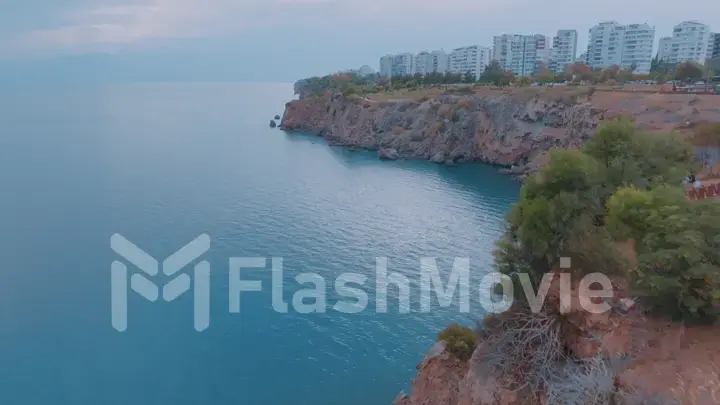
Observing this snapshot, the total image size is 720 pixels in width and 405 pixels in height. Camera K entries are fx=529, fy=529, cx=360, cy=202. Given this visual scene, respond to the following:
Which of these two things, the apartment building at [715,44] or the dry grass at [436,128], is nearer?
the dry grass at [436,128]

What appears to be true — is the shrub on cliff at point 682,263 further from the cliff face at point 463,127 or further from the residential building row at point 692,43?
the residential building row at point 692,43

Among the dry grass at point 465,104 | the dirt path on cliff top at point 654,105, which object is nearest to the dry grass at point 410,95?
the dry grass at point 465,104

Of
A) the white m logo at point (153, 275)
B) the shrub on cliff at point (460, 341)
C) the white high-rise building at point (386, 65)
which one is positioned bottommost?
the white m logo at point (153, 275)

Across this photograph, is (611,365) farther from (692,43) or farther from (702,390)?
(692,43)

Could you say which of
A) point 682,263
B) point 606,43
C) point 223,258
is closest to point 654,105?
point 223,258

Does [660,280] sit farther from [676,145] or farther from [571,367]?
[676,145]

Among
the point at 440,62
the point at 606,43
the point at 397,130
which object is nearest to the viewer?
the point at 397,130
